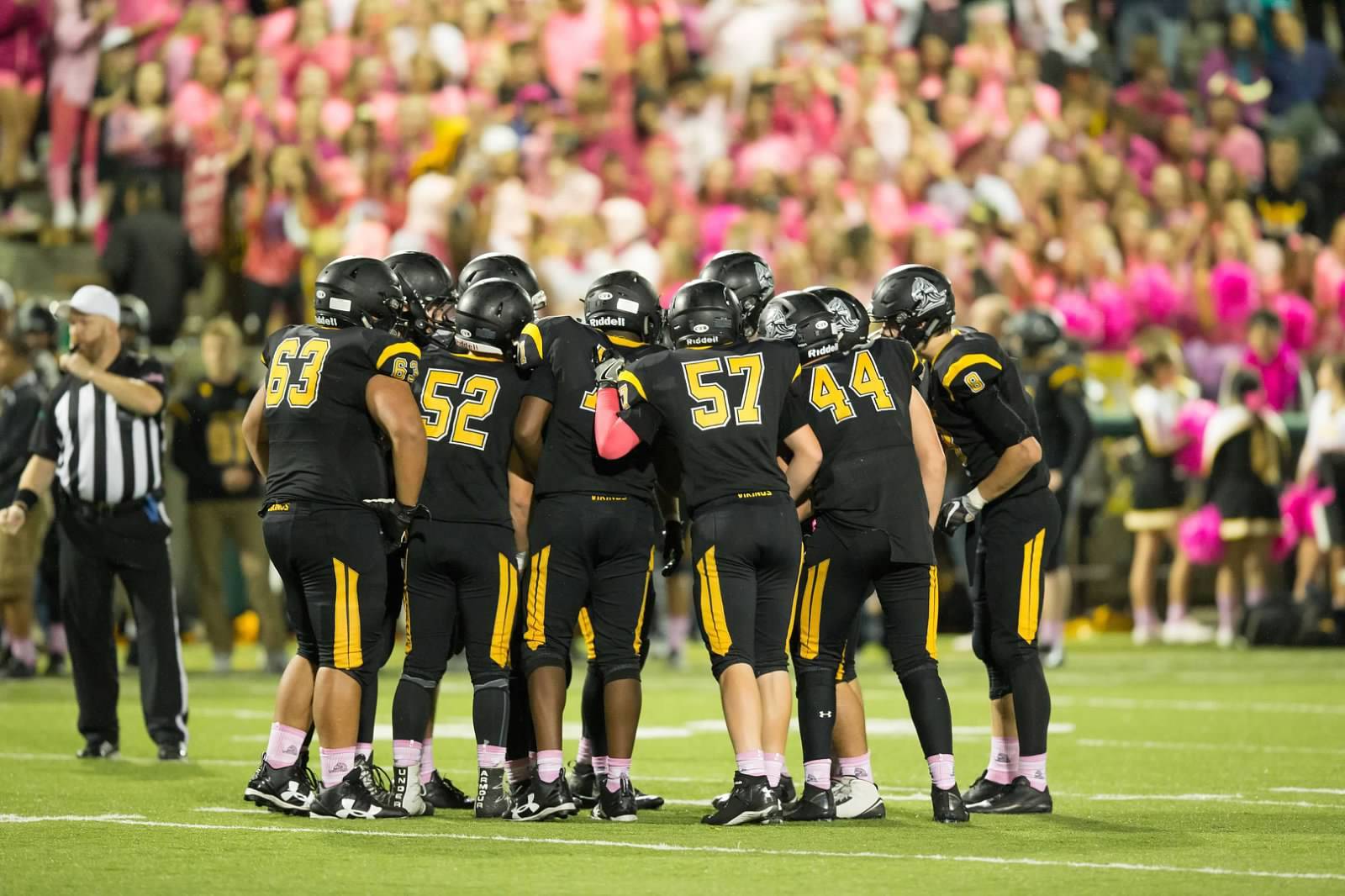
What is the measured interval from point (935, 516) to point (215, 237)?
386 inches

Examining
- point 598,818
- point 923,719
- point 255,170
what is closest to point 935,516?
point 923,719

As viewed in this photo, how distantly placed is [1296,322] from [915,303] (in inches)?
523

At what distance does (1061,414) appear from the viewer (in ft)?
48.8

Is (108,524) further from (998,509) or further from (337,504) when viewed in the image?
(998,509)

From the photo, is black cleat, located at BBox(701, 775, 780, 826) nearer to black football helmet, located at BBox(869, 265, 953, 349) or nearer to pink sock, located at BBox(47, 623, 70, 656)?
black football helmet, located at BBox(869, 265, 953, 349)

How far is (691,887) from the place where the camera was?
6664 millimetres

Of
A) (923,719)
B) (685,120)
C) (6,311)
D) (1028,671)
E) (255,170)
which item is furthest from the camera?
(685,120)

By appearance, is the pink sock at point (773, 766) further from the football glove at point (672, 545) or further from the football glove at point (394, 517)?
the football glove at point (394, 517)

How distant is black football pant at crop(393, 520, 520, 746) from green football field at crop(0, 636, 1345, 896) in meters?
0.43

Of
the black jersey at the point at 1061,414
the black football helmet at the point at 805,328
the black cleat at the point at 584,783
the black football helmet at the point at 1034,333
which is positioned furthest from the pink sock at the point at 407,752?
the black jersey at the point at 1061,414

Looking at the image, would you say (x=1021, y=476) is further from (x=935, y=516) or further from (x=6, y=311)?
(x=6, y=311)

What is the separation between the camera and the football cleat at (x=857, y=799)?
27.8ft

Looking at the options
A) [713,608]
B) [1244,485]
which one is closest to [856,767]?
[713,608]

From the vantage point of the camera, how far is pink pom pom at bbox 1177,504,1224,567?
1819 centimetres
